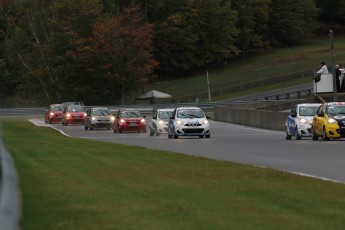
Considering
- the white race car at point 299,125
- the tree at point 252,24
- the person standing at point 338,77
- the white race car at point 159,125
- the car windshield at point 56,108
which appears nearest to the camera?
the white race car at point 299,125

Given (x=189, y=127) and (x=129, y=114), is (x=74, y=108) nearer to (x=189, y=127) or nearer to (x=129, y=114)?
(x=129, y=114)

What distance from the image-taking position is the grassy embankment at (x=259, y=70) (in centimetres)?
10719

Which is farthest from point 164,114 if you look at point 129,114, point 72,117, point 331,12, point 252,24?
point 331,12

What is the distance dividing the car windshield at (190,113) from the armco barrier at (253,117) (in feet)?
23.4

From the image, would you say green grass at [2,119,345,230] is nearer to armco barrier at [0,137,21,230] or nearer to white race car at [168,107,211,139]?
armco barrier at [0,137,21,230]

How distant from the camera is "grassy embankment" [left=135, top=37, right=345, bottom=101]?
352 ft

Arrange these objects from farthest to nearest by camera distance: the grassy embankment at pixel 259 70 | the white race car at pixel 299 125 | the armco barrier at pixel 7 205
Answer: the grassy embankment at pixel 259 70 → the white race car at pixel 299 125 → the armco barrier at pixel 7 205

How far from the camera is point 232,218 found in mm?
10992

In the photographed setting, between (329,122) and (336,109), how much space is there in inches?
54.6

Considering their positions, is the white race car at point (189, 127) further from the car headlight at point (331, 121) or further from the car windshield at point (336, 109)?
the car headlight at point (331, 121)

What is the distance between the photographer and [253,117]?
58125 millimetres

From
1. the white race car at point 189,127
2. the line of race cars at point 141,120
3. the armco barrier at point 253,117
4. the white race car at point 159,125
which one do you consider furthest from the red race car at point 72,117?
the white race car at point 189,127

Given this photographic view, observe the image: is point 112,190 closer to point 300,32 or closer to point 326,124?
point 326,124

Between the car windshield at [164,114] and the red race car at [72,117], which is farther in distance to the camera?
the red race car at [72,117]
